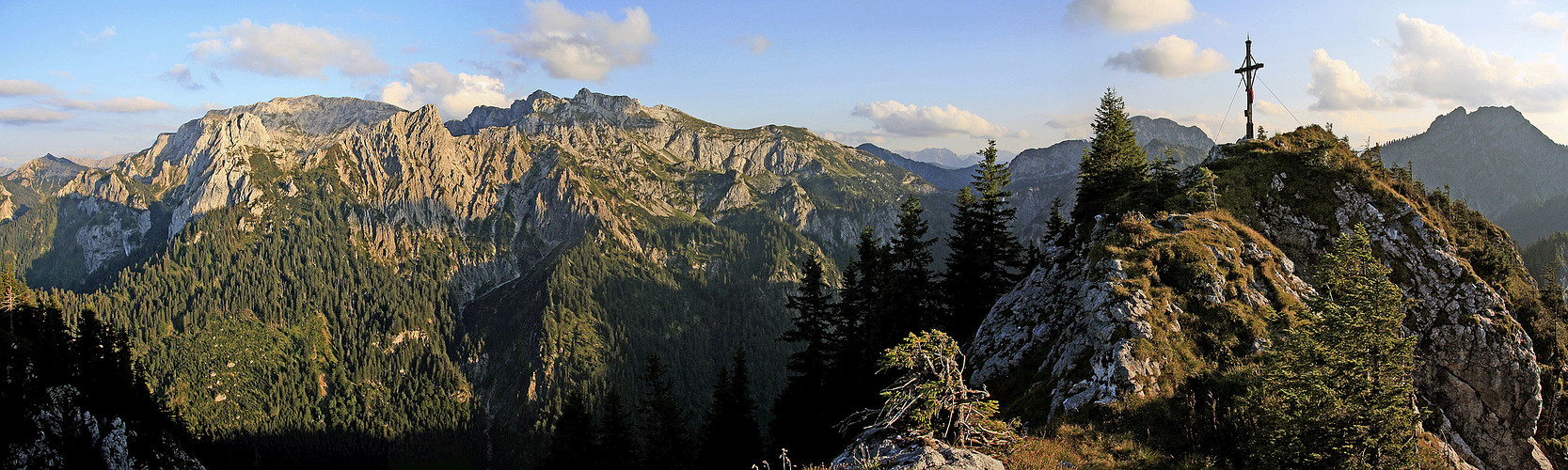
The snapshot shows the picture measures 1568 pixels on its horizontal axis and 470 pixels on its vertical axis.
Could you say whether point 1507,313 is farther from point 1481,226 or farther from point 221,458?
point 221,458

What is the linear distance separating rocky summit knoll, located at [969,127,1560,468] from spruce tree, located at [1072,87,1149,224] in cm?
463

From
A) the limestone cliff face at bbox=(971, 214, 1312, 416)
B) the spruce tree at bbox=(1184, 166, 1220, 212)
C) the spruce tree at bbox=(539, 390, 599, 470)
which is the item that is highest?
the spruce tree at bbox=(1184, 166, 1220, 212)

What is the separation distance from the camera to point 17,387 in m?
56.1

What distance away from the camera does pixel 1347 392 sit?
15406 mm

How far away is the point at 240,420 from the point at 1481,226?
839 feet

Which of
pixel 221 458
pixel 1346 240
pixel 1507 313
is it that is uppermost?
pixel 1346 240

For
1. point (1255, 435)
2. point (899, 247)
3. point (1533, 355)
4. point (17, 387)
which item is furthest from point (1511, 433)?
point (17, 387)

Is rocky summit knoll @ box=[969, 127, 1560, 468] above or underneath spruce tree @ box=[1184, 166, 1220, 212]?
underneath

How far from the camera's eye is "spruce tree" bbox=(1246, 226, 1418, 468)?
1491cm

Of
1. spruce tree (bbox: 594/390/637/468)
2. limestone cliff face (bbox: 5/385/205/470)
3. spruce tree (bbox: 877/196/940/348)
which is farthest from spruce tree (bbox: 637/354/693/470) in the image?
limestone cliff face (bbox: 5/385/205/470)

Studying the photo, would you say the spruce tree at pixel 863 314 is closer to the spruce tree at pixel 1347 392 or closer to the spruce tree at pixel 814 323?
the spruce tree at pixel 814 323

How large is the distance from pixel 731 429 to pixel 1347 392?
41.0m

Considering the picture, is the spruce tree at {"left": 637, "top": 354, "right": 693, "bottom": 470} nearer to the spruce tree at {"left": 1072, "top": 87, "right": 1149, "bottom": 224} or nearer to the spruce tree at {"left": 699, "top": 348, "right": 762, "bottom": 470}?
the spruce tree at {"left": 699, "top": 348, "right": 762, "bottom": 470}

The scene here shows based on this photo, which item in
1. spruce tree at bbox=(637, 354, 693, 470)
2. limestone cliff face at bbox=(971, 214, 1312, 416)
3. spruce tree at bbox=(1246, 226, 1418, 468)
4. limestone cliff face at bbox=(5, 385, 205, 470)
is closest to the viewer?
spruce tree at bbox=(1246, 226, 1418, 468)
